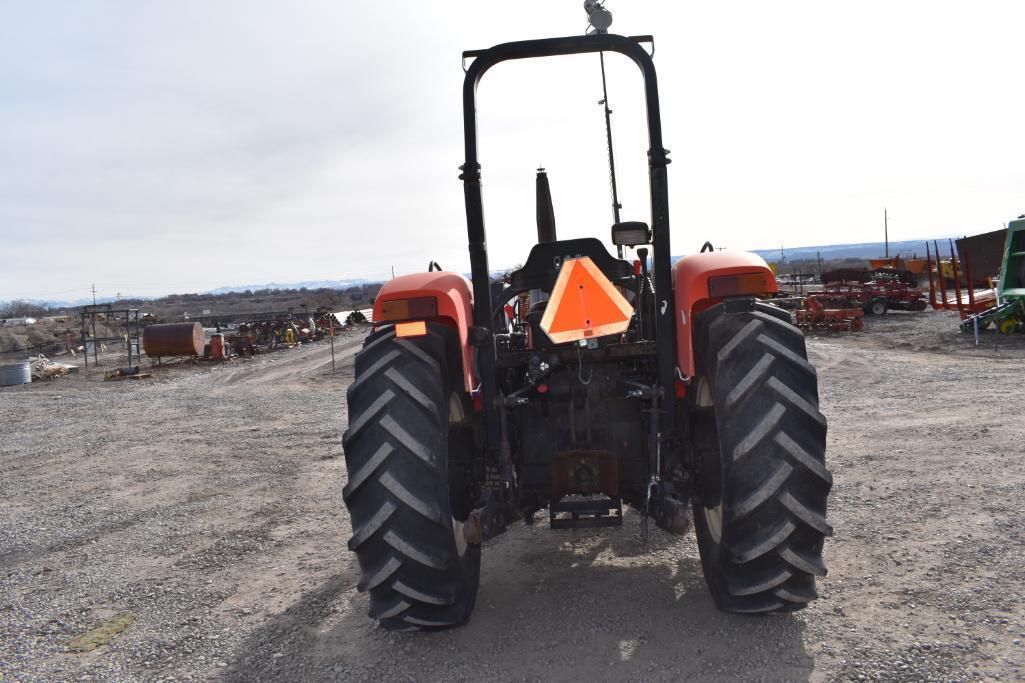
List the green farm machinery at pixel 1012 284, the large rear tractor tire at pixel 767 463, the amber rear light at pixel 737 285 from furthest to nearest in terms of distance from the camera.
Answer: the green farm machinery at pixel 1012 284, the amber rear light at pixel 737 285, the large rear tractor tire at pixel 767 463

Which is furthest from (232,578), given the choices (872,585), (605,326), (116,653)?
(872,585)

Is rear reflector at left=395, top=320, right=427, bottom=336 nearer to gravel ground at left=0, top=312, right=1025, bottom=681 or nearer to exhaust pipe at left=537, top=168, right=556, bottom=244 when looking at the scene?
gravel ground at left=0, top=312, right=1025, bottom=681

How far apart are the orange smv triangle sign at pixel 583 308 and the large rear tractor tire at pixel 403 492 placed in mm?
714

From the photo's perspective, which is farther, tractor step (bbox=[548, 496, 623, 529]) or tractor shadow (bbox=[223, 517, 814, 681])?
tractor step (bbox=[548, 496, 623, 529])

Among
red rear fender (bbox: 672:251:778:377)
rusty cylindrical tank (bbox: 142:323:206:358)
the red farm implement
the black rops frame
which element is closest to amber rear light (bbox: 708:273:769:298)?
red rear fender (bbox: 672:251:778:377)

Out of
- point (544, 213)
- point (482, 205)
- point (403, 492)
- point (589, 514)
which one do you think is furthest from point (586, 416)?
point (544, 213)

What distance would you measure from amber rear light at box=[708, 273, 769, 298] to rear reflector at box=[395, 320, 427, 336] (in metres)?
1.39

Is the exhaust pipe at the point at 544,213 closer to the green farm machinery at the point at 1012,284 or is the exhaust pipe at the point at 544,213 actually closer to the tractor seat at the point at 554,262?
the tractor seat at the point at 554,262

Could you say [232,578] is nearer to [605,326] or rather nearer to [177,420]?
[605,326]

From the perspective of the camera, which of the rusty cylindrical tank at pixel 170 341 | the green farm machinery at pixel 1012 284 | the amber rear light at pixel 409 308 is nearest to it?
the amber rear light at pixel 409 308

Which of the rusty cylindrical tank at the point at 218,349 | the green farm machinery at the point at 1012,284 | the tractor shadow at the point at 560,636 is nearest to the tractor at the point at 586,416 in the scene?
the tractor shadow at the point at 560,636

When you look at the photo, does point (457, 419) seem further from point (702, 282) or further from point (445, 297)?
point (702, 282)

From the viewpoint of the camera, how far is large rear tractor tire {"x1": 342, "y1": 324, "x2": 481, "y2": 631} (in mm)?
3051

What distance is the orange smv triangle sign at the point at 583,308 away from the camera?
2.95 meters
